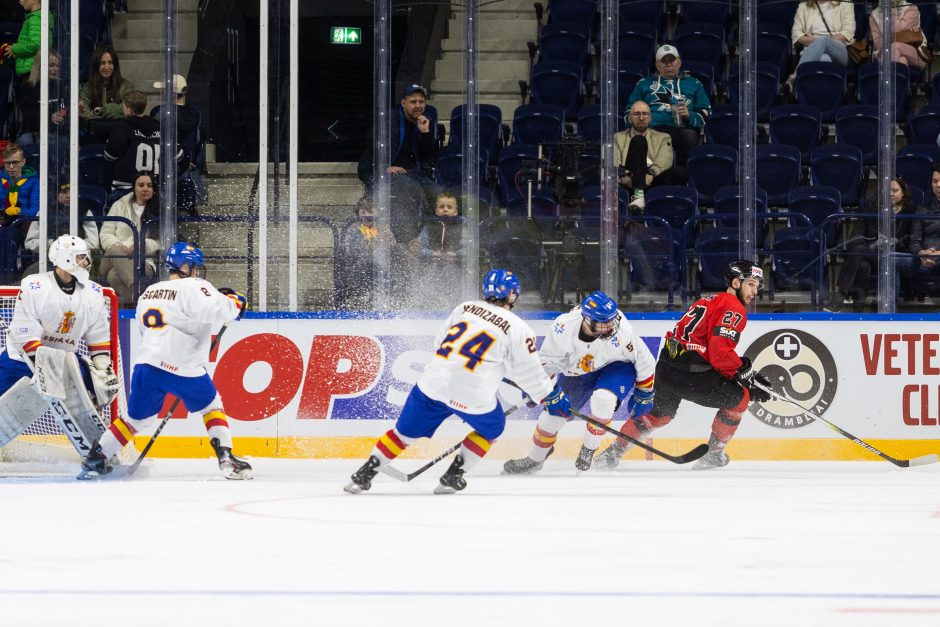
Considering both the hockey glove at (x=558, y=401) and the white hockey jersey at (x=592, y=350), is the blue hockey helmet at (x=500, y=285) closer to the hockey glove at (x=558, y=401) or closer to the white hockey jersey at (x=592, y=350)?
the hockey glove at (x=558, y=401)

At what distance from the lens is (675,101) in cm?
848

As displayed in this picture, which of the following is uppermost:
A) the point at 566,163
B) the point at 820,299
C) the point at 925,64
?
the point at 925,64

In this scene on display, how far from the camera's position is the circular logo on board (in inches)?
308

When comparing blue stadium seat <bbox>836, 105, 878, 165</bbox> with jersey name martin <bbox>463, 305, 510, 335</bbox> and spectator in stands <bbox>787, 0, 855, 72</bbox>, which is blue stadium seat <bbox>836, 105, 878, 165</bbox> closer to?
spectator in stands <bbox>787, 0, 855, 72</bbox>

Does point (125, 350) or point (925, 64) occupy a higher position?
point (925, 64)

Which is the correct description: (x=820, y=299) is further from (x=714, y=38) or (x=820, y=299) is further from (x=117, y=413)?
(x=117, y=413)

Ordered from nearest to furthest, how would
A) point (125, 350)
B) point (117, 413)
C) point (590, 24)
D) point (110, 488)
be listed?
point (110, 488), point (117, 413), point (125, 350), point (590, 24)

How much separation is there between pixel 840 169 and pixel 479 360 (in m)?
3.37

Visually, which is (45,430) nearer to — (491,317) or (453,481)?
(453,481)

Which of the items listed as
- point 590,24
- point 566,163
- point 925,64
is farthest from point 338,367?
point 925,64

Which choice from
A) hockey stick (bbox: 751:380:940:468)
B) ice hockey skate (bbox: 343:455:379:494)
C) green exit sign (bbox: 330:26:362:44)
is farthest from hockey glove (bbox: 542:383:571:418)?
green exit sign (bbox: 330:26:362:44)

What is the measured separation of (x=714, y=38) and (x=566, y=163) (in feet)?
4.05

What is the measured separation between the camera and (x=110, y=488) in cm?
605

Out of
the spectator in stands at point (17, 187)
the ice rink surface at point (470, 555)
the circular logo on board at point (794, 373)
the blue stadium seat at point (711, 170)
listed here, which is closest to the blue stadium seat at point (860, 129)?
the blue stadium seat at point (711, 170)
